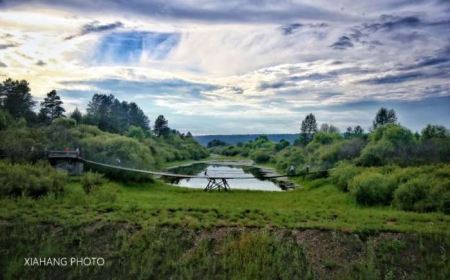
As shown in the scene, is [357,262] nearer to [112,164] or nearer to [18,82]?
[112,164]

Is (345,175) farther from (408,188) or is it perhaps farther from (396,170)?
(408,188)

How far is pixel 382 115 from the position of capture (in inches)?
2842

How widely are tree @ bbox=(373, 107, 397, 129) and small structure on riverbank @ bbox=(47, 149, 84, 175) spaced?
5510 centimetres

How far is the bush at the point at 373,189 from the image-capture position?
844 inches

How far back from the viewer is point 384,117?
71.9m

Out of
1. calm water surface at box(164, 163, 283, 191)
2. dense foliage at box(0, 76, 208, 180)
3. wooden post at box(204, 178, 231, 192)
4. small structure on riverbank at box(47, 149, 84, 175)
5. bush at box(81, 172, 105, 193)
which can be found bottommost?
calm water surface at box(164, 163, 283, 191)

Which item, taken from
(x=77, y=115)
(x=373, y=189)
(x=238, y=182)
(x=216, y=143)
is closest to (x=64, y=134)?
(x=238, y=182)

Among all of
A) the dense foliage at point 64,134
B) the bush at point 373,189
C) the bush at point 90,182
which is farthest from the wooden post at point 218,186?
the bush at point 373,189

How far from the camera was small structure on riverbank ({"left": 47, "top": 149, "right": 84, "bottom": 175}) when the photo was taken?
96.6ft

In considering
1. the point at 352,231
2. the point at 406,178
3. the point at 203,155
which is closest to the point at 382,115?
the point at 203,155

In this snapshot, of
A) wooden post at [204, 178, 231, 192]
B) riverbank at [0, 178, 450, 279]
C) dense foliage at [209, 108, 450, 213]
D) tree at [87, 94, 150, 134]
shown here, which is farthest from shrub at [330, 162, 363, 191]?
tree at [87, 94, 150, 134]

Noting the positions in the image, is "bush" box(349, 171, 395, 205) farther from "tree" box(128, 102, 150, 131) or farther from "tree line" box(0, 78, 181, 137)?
"tree" box(128, 102, 150, 131)

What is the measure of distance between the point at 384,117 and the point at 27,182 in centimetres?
6538

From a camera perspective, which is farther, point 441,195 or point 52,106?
point 52,106
